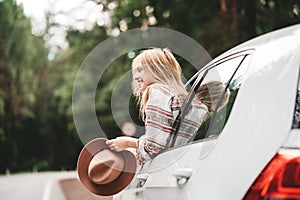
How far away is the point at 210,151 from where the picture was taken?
2586 mm

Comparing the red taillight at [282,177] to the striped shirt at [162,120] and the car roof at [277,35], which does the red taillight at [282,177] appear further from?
the striped shirt at [162,120]

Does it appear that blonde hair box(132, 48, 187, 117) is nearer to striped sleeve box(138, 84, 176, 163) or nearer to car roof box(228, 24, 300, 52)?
striped sleeve box(138, 84, 176, 163)

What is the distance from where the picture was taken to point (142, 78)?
357cm

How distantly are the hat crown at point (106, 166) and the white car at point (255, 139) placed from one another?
29.0 inches

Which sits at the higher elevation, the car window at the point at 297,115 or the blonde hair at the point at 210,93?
the car window at the point at 297,115

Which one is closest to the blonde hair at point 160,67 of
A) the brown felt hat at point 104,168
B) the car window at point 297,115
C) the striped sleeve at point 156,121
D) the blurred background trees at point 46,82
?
the striped sleeve at point 156,121

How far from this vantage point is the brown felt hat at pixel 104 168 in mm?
3664

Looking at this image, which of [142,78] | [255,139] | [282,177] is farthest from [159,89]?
[282,177]

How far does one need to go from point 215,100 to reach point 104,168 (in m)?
0.83

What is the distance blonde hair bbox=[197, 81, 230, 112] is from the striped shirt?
4 cm

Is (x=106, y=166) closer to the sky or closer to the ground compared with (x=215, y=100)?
closer to the ground

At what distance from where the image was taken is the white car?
2.25m

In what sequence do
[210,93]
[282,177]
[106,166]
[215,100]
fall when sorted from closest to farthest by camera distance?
1. [282,177]
2. [215,100]
3. [210,93]
4. [106,166]

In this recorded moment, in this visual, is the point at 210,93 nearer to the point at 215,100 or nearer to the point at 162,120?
the point at 215,100
